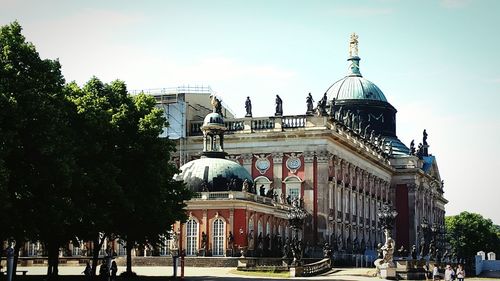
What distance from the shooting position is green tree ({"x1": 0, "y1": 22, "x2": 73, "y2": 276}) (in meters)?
37.7

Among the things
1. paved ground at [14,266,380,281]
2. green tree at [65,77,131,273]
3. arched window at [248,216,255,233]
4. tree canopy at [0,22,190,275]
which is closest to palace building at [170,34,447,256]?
arched window at [248,216,255,233]

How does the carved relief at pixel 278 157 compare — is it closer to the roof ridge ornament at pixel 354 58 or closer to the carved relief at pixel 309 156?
the carved relief at pixel 309 156

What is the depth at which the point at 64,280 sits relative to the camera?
43.0 metres

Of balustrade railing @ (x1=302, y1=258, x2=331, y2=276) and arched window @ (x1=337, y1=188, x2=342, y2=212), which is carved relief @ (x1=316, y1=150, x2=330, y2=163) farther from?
balustrade railing @ (x1=302, y1=258, x2=331, y2=276)

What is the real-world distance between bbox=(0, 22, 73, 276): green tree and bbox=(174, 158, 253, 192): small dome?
27.2m

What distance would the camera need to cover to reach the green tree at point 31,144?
37.7 m

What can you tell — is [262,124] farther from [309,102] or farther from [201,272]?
[201,272]

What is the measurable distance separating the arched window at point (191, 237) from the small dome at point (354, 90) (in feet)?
164

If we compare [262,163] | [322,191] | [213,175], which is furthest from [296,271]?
[262,163]

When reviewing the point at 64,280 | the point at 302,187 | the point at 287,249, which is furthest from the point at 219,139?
the point at 64,280

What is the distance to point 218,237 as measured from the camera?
6397 centimetres

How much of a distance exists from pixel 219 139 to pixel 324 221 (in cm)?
1295

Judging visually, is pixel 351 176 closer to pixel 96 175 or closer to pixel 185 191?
pixel 185 191

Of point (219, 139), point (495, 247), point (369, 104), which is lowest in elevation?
point (495, 247)
